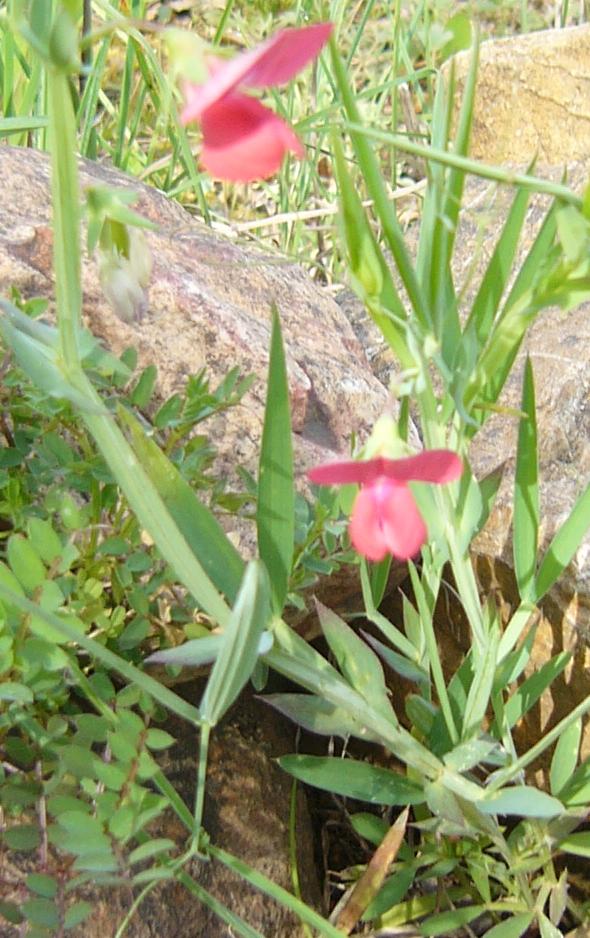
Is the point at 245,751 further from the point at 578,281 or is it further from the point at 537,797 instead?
the point at 578,281

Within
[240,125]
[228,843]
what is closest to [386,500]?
[240,125]

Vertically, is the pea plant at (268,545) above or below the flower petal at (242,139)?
below

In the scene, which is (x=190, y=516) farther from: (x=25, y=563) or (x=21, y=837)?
(x=21, y=837)

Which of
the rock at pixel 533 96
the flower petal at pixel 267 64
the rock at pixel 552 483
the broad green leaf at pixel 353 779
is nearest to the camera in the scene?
the flower petal at pixel 267 64

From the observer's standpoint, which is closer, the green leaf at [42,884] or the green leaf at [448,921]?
the green leaf at [42,884]

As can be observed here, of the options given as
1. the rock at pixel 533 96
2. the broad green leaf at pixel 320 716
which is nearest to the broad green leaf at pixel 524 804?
the broad green leaf at pixel 320 716

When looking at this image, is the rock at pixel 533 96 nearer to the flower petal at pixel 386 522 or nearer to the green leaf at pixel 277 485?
the green leaf at pixel 277 485

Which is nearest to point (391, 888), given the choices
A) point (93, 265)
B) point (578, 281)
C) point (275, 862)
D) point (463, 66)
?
point (275, 862)

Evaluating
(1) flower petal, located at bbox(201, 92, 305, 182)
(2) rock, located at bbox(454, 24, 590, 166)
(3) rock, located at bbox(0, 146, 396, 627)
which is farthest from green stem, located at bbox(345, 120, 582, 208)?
(2) rock, located at bbox(454, 24, 590, 166)
